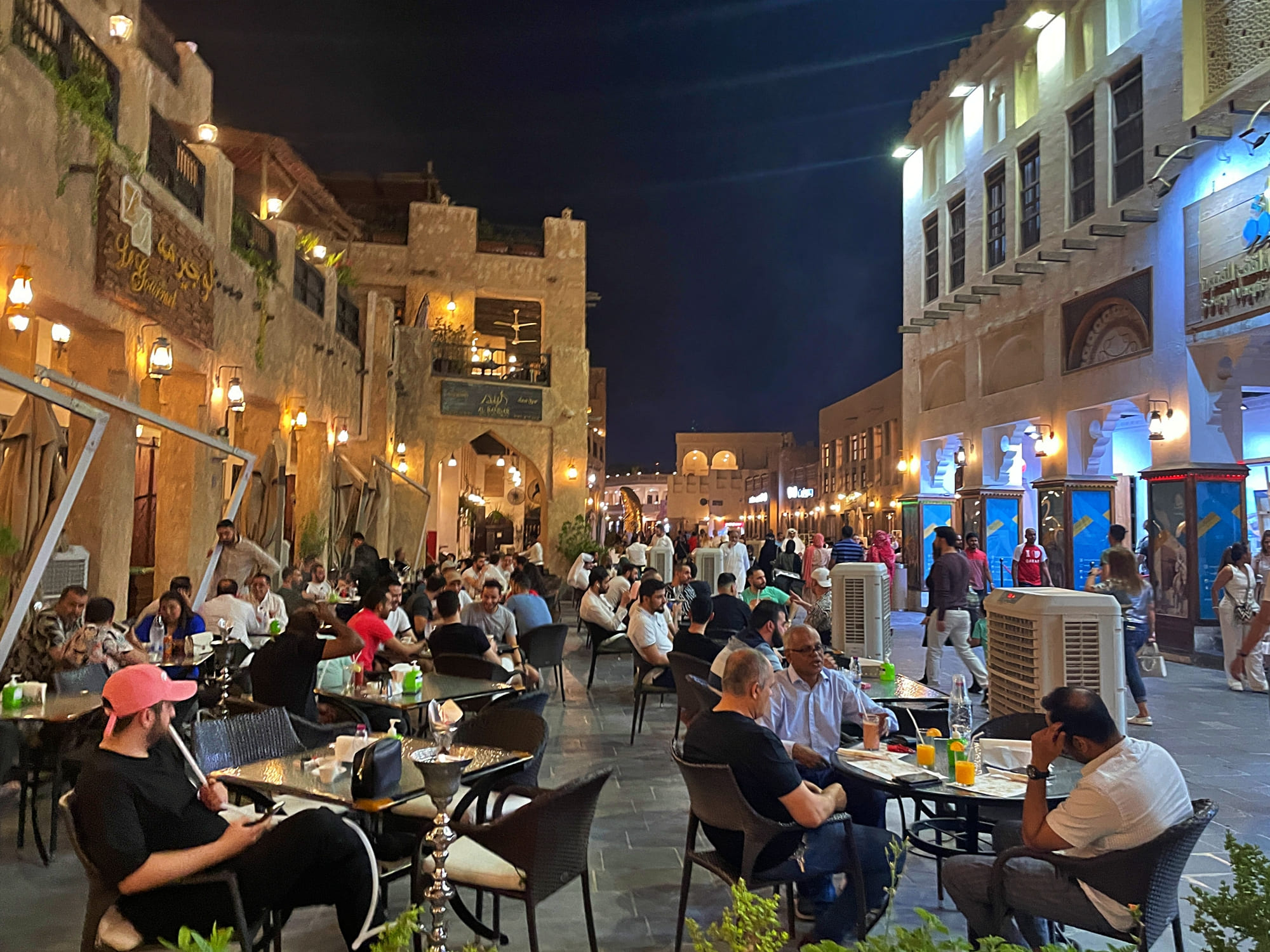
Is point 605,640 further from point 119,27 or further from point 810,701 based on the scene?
point 119,27

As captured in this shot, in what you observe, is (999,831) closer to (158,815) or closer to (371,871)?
(371,871)

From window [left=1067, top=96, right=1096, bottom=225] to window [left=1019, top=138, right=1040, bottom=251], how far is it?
1011mm

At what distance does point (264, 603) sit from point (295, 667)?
3.95 meters

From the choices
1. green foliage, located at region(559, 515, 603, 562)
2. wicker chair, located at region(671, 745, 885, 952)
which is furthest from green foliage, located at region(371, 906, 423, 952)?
green foliage, located at region(559, 515, 603, 562)

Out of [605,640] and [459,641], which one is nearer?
[459,641]

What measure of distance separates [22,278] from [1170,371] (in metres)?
13.9

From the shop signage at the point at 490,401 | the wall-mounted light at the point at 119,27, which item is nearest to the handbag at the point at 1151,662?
the wall-mounted light at the point at 119,27

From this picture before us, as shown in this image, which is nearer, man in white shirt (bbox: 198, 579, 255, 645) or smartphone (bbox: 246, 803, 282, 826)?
smartphone (bbox: 246, 803, 282, 826)

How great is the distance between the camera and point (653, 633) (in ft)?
25.2

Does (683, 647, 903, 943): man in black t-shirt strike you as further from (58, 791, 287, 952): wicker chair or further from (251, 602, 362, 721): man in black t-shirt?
(251, 602, 362, 721): man in black t-shirt

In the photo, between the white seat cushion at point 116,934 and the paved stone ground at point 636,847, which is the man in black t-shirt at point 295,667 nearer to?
the paved stone ground at point 636,847

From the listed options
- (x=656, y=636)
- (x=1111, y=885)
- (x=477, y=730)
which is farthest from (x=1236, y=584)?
(x=477, y=730)

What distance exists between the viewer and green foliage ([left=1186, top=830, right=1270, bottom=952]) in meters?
1.81

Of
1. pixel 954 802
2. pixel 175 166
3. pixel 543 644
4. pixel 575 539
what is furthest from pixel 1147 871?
pixel 575 539
